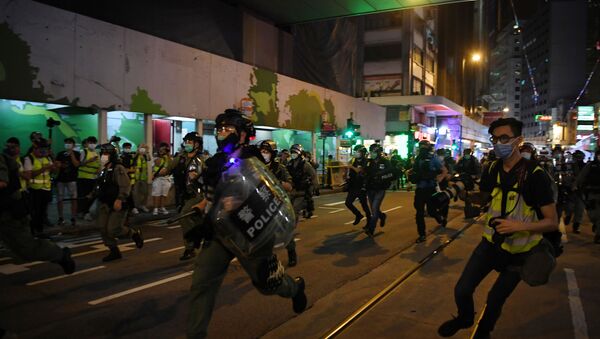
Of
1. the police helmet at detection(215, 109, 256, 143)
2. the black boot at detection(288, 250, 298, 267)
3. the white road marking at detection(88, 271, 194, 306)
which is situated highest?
the police helmet at detection(215, 109, 256, 143)

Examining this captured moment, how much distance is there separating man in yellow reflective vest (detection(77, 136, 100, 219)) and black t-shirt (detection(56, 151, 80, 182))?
18cm

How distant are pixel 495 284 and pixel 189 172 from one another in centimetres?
400

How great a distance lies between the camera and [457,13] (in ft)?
203

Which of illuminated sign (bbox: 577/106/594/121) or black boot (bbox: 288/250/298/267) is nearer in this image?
black boot (bbox: 288/250/298/267)

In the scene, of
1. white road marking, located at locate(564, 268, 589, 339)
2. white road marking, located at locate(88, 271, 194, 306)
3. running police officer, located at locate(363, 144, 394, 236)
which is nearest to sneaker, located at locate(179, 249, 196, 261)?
white road marking, located at locate(88, 271, 194, 306)

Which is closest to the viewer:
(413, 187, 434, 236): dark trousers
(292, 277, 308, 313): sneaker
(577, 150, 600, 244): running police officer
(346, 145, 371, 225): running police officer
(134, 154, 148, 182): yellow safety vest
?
(292, 277, 308, 313): sneaker

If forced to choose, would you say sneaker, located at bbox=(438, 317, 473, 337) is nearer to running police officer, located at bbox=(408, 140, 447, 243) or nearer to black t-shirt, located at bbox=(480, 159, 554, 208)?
black t-shirt, located at bbox=(480, 159, 554, 208)

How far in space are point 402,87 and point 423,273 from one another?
3959cm

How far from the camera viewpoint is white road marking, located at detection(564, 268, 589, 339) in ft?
13.9

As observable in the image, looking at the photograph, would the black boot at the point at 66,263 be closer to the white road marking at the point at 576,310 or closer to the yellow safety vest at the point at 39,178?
the yellow safety vest at the point at 39,178

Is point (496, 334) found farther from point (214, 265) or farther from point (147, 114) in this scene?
point (147, 114)

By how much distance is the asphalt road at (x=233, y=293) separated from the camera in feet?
14.0

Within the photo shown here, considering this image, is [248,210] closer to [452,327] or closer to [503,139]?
[452,327]

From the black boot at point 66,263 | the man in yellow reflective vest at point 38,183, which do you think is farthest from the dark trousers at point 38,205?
the black boot at point 66,263
